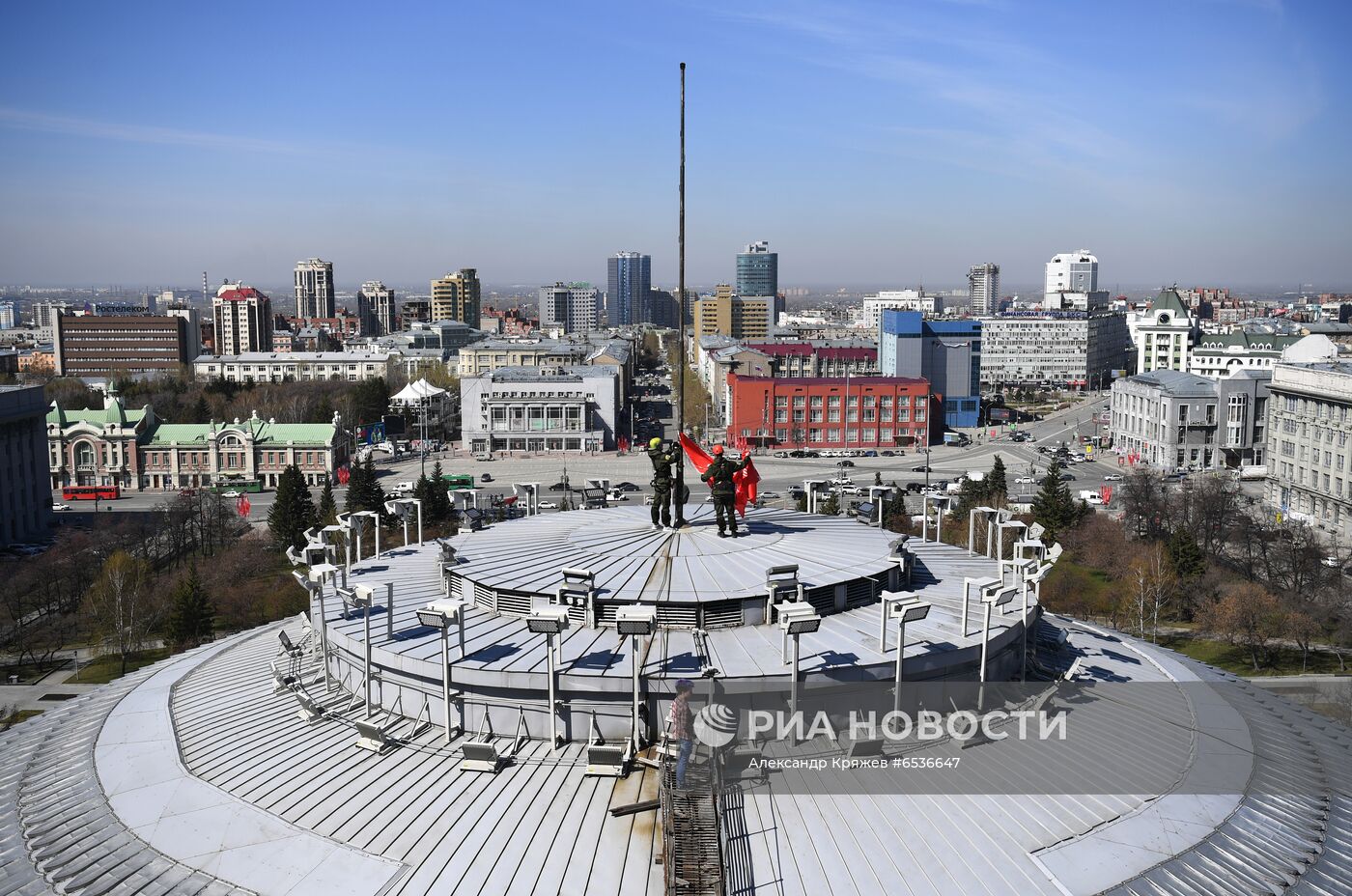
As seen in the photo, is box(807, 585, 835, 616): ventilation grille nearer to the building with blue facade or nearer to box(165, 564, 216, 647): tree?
box(165, 564, 216, 647): tree

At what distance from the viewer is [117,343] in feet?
540

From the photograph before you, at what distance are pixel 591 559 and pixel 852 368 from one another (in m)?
107

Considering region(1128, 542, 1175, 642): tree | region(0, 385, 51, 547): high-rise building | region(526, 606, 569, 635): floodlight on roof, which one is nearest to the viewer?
region(526, 606, 569, 635): floodlight on roof

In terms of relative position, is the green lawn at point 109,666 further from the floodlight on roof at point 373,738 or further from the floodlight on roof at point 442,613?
the floodlight on roof at point 442,613

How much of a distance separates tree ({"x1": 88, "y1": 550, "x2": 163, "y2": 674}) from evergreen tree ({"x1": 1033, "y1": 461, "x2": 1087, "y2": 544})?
4617cm

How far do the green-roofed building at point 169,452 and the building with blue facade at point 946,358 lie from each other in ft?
218

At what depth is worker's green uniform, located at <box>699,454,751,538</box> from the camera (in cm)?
1952

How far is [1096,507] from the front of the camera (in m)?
74.3

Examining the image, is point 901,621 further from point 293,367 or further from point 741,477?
point 293,367

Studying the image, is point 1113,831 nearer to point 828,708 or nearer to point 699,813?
point 828,708

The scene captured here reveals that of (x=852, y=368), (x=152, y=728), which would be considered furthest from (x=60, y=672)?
(x=852, y=368)

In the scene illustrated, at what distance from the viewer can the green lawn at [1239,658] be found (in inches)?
1633

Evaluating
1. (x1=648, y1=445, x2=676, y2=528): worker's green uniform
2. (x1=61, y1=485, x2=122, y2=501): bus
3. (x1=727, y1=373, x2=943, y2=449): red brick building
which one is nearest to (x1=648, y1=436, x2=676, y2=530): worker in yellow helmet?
(x1=648, y1=445, x2=676, y2=528): worker's green uniform

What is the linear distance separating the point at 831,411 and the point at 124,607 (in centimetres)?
7341
